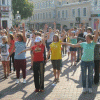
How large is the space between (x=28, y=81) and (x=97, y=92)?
103 inches

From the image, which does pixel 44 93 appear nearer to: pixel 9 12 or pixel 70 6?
pixel 9 12

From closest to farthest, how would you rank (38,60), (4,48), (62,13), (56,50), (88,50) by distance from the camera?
(88,50), (38,60), (56,50), (4,48), (62,13)

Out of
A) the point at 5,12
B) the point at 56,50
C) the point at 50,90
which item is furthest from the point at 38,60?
the point at 5,12

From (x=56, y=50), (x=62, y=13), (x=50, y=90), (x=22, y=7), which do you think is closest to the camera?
(x=50, y=90)

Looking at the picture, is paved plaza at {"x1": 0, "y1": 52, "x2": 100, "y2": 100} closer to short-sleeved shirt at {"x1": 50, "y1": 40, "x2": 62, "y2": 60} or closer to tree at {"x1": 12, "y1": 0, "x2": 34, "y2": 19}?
short-sleeved shirt at {"x1": 50, "y1": 40, "x2": 62, "y2": 60}

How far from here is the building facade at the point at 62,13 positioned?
148ft

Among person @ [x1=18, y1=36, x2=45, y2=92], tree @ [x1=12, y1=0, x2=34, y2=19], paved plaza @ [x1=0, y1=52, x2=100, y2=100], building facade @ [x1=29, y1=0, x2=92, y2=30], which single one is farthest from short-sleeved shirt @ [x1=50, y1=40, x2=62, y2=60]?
tree @ [x1=12, y1=0, x2=34, y2=19]

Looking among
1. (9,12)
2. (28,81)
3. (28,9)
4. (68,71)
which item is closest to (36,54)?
(28,81)

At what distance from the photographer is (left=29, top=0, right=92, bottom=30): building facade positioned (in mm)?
45119

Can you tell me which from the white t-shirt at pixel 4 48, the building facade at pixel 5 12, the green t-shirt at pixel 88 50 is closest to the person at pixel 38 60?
the green t-shirt at pixel 88 50

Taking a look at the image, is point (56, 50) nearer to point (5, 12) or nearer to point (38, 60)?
point (38, 60)

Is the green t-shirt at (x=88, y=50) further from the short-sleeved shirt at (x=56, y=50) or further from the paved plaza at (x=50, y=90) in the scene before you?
the short-sleeved shirt at (x=56, y=50)

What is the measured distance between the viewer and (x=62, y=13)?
171 feet

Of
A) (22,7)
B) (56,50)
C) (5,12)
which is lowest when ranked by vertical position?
(56,50)
